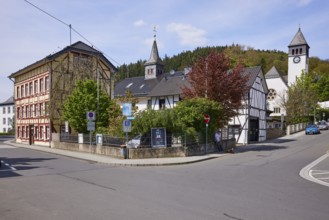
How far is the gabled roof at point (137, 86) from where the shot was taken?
52.0m

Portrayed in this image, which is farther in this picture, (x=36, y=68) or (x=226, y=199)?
(x=36, y=68)

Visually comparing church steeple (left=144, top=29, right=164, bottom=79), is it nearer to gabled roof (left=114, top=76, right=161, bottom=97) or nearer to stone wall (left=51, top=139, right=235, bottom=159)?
gabled roof (left=114, top=76, right=161, bottom=97)

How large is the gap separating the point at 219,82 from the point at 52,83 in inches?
Result: 740

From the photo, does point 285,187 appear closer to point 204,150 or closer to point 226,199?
point 226,199

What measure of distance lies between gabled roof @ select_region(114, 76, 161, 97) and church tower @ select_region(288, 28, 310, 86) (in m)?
35.0

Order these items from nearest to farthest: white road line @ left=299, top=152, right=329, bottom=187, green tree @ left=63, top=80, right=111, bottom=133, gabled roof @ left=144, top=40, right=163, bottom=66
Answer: white road line @ left=299, top=152, right=329, bottom=187 → green tree @ left=63, top=80, right=111, bottom=133 → gabled roof @ left=144, top=40, right=163, bottom=66

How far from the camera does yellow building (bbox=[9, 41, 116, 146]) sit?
34594 mm

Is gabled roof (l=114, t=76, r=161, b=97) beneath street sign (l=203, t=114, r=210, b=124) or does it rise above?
above

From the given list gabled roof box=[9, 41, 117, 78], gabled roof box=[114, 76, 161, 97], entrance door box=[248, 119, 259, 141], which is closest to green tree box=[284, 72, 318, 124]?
entrance door box=[248, 119, 259, 141]

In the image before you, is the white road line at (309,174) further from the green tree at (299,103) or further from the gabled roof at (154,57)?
the gabled roof at (154,57)

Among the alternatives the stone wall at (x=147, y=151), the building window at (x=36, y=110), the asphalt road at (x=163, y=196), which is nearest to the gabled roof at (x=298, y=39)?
the stone wall at (x=147, y=151)

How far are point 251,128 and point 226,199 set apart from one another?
2944 centimetres

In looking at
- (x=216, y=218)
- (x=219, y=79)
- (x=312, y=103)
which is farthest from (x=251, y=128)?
(x=216, y=218)

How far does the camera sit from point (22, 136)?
137ft
